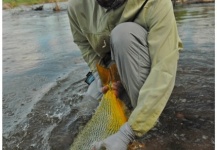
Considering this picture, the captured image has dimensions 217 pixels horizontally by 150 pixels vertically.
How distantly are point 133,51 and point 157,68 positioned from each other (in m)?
0.23

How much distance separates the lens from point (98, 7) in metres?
2.17

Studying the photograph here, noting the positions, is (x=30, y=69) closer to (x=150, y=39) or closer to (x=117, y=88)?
(x=117, y=88)

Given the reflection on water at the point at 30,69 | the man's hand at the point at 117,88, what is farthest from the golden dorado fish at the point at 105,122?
the reflection on water at the point at 30,69

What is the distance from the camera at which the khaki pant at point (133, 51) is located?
1910 mm

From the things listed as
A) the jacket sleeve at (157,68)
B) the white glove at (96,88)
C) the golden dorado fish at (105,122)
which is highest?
the jacket sleeve at (157,68)

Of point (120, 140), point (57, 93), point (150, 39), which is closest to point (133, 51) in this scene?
point (150, 39)

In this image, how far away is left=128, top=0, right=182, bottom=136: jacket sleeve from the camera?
65.5 inches

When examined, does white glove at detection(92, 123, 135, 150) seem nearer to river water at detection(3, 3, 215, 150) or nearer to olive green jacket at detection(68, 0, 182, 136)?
olive green jacket at detection(68, 0, 182, 136)

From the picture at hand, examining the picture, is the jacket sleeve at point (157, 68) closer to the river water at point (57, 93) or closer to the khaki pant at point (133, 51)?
the khaki pant at point (133, 51)

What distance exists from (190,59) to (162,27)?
2.36m

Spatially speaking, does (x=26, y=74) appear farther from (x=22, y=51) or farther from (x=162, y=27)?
(x=162, y=27)

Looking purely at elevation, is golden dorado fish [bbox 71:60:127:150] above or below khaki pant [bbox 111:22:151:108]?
below

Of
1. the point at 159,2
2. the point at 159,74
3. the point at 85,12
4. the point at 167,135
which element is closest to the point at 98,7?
the point at 85,12

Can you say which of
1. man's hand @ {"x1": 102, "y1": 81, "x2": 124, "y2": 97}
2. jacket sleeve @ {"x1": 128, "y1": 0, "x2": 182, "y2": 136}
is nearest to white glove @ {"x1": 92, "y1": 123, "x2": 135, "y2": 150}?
jacket sleeve @ {"x1": 128, "y1": 0, "x2": 182, "y2": 136}
